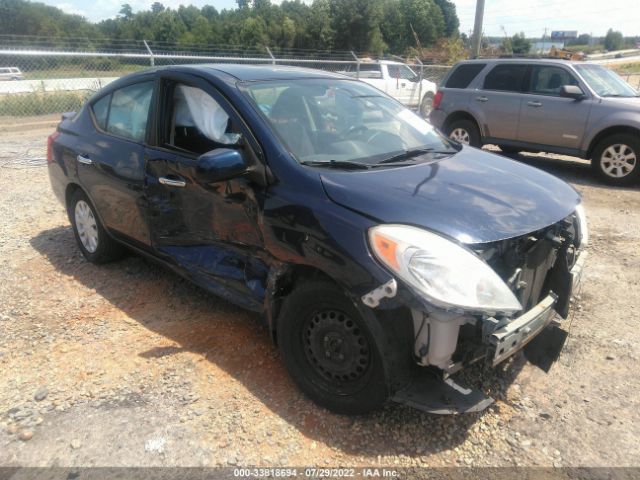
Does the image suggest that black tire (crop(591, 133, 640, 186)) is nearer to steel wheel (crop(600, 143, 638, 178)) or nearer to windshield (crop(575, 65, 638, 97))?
steel wheel (crop(600, 143, 638, 178))

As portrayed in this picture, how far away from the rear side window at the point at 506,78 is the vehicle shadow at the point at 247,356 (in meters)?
6.84

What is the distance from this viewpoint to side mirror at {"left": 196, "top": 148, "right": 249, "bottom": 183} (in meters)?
2.75

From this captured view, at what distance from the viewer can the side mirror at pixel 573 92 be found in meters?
7.88

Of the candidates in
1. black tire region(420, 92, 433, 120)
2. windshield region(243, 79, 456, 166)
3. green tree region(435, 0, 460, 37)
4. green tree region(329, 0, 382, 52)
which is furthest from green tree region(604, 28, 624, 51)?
windshield region(243, 79, 456, 166)

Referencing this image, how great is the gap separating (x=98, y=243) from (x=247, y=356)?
2012 millimetres

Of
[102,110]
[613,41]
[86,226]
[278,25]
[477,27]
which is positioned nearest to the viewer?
[102,110]

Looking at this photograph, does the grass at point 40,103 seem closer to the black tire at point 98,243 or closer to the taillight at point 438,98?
the taillight at point 438,98

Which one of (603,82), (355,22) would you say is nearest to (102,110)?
(603,82)

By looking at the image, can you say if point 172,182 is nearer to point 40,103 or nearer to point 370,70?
point 40,103

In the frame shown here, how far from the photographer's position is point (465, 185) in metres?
2.80

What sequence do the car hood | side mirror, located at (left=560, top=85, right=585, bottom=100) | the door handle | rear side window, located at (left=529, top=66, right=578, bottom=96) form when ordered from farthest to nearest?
rear side window, located at (left=529, top=66, right=578, bottom=96), side mirror, located at (left=560, top=85, right=585, bottom=100), the door handle, the car hood

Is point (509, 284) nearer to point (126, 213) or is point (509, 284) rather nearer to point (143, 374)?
point (143, 374)

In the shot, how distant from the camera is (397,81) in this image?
656 inches

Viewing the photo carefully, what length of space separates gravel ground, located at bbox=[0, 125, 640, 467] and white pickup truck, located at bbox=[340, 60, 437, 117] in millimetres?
13075
